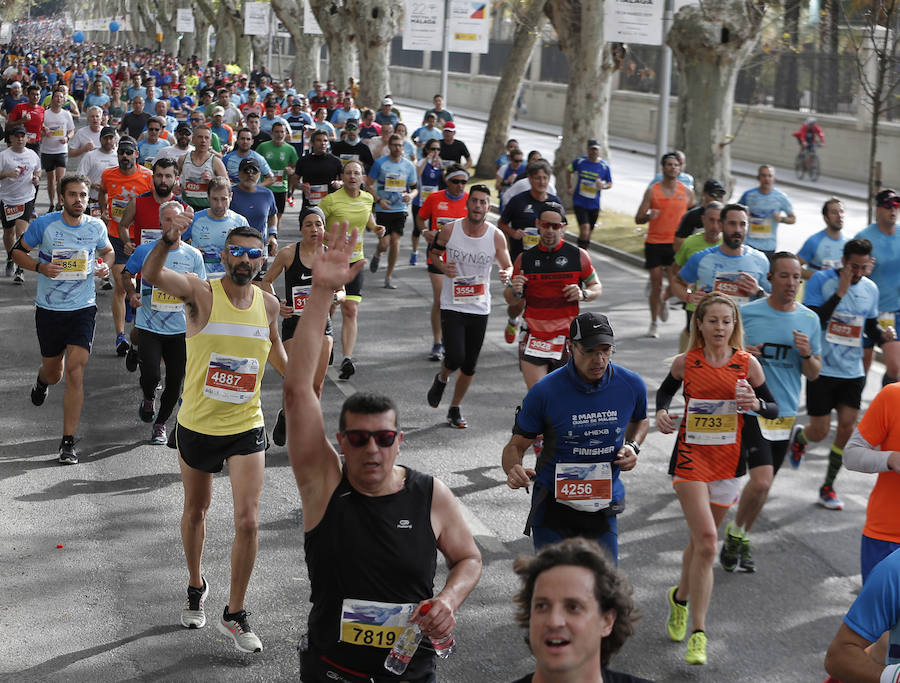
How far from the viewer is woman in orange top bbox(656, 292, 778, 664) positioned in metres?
6.53

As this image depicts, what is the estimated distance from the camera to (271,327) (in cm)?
691

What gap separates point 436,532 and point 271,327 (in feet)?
9.97

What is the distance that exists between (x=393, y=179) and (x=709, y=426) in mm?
10131

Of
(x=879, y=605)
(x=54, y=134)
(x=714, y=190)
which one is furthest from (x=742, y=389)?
(x=54, y=134)

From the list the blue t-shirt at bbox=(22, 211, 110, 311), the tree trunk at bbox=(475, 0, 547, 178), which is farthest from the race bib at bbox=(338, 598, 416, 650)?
the tree trunk at bbox=(475, 0, 547, 178)

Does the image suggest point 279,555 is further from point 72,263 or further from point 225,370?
point 72,263

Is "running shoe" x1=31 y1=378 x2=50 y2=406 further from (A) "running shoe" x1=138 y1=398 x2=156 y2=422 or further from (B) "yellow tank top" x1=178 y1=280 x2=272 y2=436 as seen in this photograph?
(B) "yellow tank top" x1=178 y1=280 x2=272 y2=436

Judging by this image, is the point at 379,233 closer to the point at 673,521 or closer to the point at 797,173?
the point at 673,521

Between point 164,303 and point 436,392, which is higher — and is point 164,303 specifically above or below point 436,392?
above

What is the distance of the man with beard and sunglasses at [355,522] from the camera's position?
13.0ft

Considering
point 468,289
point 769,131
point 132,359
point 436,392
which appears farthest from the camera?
point 769,131

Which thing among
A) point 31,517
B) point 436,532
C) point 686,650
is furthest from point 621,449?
point 31,517

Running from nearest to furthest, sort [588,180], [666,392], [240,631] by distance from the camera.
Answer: [240,631]
[666,392]
[588,180]

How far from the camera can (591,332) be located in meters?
5.76
